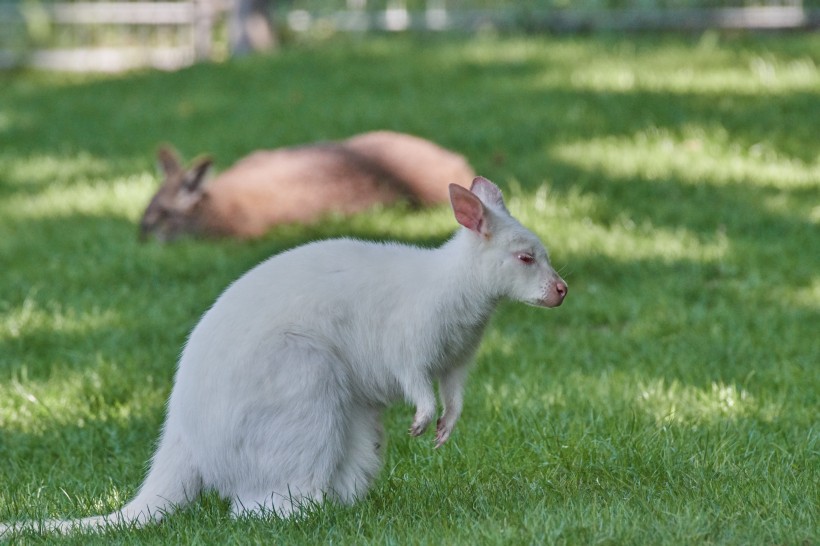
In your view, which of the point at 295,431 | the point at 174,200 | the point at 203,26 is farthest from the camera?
the point at 203,26

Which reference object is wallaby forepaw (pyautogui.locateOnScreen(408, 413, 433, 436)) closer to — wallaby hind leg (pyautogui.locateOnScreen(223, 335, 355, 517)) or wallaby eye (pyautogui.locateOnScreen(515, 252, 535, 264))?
wallaby hind leg (pyautogui.locateOnScreen(223, 335, 355, 517))

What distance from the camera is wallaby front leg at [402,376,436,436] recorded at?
3.47m

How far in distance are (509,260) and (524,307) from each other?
8.73 ft

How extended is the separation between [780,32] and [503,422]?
10826 millimetres

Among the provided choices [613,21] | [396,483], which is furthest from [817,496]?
[613,21]

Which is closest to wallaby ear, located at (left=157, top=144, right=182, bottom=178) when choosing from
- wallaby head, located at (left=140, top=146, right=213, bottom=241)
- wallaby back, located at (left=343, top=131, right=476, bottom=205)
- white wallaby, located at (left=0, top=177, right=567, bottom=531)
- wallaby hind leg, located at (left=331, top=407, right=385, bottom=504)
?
wallaby head, located at (left=140, top=146, right=213, bottom=241)

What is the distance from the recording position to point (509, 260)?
138 inches

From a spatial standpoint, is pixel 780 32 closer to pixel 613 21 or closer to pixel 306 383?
pixel 613 21

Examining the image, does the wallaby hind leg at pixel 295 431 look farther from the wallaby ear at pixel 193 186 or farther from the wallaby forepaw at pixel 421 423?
the wallaby ear at pixel 193 186

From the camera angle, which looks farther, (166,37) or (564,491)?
(166,37)

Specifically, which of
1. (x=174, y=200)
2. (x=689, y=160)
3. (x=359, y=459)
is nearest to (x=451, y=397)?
(x=359, y=459)

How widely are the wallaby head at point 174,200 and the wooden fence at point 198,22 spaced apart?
647 centimetres

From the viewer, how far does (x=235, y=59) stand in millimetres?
12680

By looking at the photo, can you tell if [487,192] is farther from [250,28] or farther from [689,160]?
[250,28]
